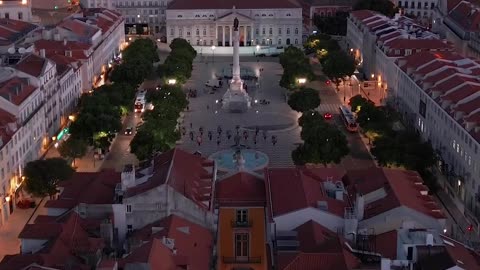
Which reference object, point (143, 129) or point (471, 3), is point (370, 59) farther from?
point (143, 129)

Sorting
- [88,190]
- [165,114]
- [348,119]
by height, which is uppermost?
[88,190]

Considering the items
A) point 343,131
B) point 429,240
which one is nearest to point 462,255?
point 429,240

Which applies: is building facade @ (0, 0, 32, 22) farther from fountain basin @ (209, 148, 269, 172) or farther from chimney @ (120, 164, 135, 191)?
chimney @ (120, 164, 135, 191)

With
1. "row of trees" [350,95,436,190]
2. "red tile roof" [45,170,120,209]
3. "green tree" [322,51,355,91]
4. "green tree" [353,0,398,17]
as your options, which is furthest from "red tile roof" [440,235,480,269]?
"green tree" [353,0,398,17]

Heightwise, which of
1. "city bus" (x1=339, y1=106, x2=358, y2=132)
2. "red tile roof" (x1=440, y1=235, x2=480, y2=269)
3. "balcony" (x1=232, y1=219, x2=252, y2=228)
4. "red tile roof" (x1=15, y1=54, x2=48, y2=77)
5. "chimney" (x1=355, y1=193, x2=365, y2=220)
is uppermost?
"red tile roof" (x1=15, y1=54, x2=48, y2=77)

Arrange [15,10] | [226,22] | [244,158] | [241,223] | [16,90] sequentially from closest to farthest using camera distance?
1. [241,223]
2. [244,158]
3. [16,90]
4. [15,10]
5. [226,22]

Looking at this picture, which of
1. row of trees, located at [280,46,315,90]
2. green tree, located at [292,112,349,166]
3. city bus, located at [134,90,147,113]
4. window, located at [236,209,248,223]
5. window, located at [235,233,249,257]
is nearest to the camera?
window, located at [235,233,249,257]

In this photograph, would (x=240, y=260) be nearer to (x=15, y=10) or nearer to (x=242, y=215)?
(x=242, y=215)
